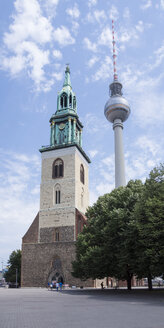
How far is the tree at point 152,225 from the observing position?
21703 millimetres

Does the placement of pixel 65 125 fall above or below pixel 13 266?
above

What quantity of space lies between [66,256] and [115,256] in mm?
16256

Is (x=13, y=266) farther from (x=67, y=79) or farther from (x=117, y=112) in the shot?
(x=117, y=112)

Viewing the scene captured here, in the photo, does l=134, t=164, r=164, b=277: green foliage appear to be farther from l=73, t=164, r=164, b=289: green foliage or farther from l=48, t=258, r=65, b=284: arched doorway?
l=48, t=258, r=65, b=284: arched doorway

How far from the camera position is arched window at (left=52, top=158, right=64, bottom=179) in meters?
50.1

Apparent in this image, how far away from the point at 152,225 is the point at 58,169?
2996cm

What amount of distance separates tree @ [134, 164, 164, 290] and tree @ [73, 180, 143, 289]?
137 centimetres

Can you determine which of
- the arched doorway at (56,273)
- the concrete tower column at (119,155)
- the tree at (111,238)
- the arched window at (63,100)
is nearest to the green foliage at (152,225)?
the tree at (111,238)

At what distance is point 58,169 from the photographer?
50.5 m

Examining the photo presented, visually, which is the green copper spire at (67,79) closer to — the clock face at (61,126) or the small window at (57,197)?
the clock face at (61,126)

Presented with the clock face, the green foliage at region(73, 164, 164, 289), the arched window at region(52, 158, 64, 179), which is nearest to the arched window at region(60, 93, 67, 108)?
the clock face

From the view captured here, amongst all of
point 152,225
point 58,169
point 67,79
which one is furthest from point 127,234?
point 67,79

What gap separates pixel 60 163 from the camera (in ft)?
167

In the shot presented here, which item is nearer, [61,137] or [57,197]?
[57,197]
